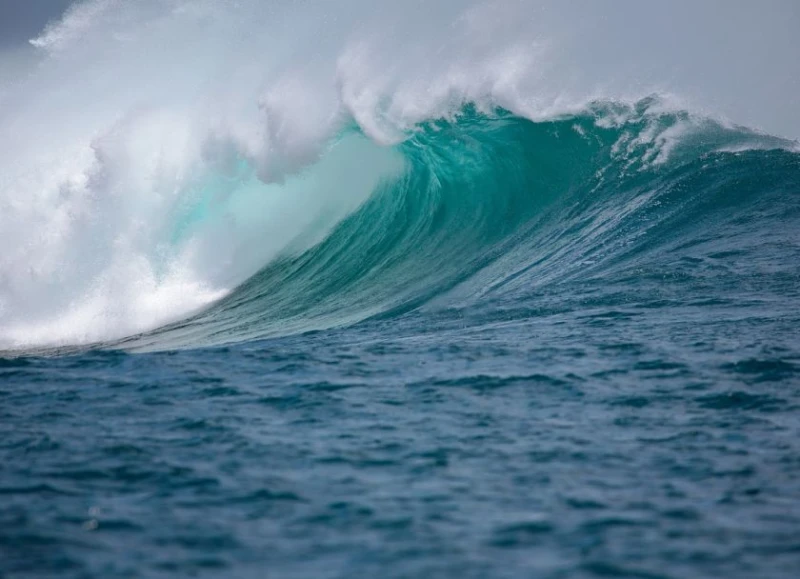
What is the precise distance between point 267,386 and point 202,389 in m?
0.50

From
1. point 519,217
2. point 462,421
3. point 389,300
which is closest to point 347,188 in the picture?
point 519,217

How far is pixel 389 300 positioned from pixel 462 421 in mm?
5023

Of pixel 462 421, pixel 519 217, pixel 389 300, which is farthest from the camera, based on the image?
pixel 519 217

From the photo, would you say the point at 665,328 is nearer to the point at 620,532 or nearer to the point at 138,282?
the point at 620,532

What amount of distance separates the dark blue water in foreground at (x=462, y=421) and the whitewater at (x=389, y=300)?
1.1 inches

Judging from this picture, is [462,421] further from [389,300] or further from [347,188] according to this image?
[347,188]

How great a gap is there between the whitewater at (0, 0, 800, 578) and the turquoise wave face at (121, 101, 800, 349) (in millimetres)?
65

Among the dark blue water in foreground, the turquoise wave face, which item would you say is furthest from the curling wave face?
the dark blue water in foreground

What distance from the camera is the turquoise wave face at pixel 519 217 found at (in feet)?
34.5

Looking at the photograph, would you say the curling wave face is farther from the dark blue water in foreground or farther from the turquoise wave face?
the dark blue water in foreground

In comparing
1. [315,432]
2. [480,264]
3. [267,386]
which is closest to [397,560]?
[315,432]

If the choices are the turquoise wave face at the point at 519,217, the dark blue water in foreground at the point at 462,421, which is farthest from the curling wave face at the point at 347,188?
the dark blue water in foreground at the point at 462,421

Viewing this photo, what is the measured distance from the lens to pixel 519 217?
13.0 meters

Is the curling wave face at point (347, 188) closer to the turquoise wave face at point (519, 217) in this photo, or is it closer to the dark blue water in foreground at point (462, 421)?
the turquoise wave face at point (519, 217)
